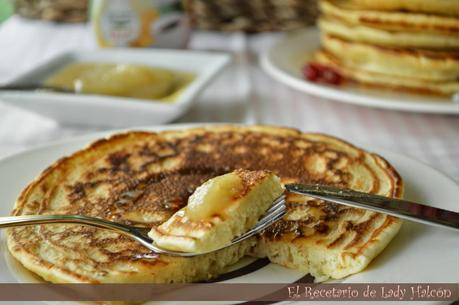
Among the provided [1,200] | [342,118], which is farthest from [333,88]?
[1,200]

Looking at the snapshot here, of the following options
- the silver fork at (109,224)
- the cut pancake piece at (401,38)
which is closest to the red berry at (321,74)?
the cut pancake piece at (401,38)

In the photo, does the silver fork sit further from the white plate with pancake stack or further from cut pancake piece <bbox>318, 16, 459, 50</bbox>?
cut pancake piece <bbox>318, 16, 459, 50</bbox>

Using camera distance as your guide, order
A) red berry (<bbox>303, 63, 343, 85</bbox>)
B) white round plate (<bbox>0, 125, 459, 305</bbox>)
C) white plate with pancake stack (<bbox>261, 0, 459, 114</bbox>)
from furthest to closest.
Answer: red berry (<bbox>303, 63, 343, 85</bbox>) < white plate with pancake stack (<bbox>261, 0, 459, 114</bbox>) < white round plate (<bbox>0, 125, 459, 305</bbox>)

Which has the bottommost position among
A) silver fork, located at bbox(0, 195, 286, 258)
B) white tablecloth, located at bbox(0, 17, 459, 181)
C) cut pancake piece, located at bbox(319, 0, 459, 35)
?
white tablecloth, located at bbox(0, 17, 459, 181)

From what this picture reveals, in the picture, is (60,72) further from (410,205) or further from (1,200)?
(410,205)

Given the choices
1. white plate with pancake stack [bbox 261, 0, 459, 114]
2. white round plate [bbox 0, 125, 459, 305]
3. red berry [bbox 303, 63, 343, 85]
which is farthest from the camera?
red berry [bbox 303, 63, 343, 85]

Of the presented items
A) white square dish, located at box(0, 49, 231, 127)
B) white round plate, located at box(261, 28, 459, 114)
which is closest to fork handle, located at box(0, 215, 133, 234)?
white square dish, located at box(0, 49, 231, 127)
